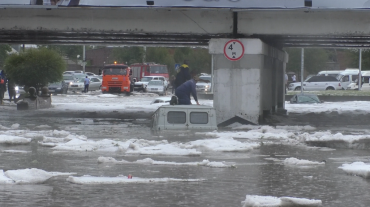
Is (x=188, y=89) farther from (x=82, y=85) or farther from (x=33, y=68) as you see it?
(x=82, y=85)

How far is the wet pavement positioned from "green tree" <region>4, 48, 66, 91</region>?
1722cm

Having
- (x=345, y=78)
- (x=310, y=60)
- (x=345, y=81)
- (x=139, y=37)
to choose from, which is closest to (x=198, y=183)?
(x=139, y=37)

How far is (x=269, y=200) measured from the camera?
298 inches

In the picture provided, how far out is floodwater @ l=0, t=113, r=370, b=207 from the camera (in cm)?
793

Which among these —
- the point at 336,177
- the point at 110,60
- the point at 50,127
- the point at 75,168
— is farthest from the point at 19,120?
the point at 110,60

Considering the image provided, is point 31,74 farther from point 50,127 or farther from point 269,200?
point 269,200

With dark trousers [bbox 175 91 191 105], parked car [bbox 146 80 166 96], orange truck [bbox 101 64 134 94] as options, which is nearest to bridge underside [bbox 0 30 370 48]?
dark trousers [bbox 175 91 191 105]

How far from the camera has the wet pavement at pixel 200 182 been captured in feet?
26.0

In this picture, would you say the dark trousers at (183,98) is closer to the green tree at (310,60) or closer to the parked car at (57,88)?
the parked car at (57,88)

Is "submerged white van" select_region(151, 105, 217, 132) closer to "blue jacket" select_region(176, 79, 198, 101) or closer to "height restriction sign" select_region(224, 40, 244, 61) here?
→ "blue jacket" select_region(176, 79, 198, 101)

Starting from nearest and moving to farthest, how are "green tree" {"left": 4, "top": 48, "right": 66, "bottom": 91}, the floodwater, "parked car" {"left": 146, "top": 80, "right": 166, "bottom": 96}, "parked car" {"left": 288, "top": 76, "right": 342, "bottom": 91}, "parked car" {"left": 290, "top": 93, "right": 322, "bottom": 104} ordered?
1. the floodwater
2. "green tree" {"left": 4, "top": 48, "right": 66, "bottom": 91}
3. "parked car" {"left": 290, "top": 93, "right": 322, "bottom": 104}
4. "parked car" {"left": 146, "top": 80, "right": 166, "bottom": 96}
5. "parked car" {"left": 288, "top": 76, "right": 342, "bottom": 91}

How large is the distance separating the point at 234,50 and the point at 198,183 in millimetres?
10808

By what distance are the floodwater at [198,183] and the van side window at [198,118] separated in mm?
2794

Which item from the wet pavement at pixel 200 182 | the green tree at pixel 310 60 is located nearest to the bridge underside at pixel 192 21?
the wet pavement at pixel 200 182
